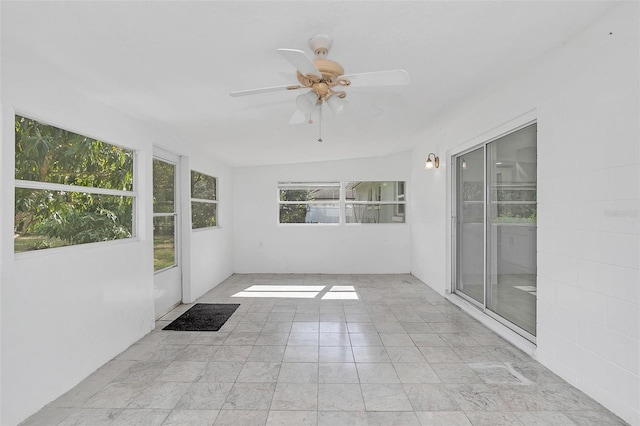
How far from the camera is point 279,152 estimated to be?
18.2ft

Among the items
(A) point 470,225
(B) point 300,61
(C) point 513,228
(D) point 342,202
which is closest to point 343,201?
(D) point 342,202

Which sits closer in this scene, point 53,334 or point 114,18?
point 114,18

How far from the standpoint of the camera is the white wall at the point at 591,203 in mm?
1971

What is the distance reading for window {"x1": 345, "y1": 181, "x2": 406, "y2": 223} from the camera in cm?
682

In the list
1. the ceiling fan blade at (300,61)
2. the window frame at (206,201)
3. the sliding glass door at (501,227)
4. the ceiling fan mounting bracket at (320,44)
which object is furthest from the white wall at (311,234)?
the ceiling fan blade at (300,61)

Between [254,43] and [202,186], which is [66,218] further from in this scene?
[202,186]

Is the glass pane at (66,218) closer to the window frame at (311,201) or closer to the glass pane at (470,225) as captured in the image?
the window frame at (311,201)

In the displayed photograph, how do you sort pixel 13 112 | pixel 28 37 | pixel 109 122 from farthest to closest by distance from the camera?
pixel 109 122 < pixel 13 112 < pixel 28 37

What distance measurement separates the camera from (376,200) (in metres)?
6.86

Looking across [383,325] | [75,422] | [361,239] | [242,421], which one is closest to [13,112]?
[75,422]

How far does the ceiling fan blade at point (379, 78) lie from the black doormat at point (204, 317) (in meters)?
2.99

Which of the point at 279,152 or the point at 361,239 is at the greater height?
the point at 279,152

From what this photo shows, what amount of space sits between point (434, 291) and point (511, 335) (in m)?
2.06

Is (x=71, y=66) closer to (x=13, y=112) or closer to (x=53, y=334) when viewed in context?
(x=13, y=112)
